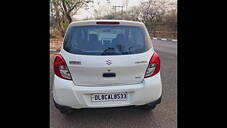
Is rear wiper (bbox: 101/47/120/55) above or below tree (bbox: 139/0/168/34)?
below

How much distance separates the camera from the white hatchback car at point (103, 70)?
6.25 feet

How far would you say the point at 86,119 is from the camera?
7.45ft

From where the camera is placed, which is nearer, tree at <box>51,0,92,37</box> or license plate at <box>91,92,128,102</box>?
license plate at <box>91,92,128,102</box>

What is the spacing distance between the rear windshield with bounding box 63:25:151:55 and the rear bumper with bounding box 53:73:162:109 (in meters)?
0.44

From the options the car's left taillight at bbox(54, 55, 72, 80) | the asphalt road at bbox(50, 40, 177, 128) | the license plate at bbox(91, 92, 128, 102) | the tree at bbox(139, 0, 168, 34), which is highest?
the tree at bbox(139, 0, 168, 34)

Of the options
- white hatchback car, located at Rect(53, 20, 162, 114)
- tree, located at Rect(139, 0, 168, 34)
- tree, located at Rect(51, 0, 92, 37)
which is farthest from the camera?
tree, located at Rect(139, 0, 168, 34)

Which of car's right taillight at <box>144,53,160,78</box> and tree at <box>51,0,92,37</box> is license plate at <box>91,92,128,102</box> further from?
tree at <box>51,0,92,37</box>

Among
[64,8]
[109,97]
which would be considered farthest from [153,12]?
[109,97]

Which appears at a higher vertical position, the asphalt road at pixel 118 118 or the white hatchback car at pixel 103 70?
the white hatchback car at pixel 103 70

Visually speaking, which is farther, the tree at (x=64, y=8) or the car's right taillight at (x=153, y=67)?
the tree at (x=64, y=8)

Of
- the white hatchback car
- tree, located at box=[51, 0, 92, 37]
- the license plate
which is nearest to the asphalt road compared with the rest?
the white hatchback car

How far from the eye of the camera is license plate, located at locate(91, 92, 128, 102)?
1931mm

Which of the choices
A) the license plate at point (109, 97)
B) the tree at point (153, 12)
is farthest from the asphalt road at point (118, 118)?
the tree at point (153, 12)

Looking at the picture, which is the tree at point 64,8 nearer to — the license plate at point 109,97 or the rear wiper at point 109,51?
the rear wiper at point 109,51
